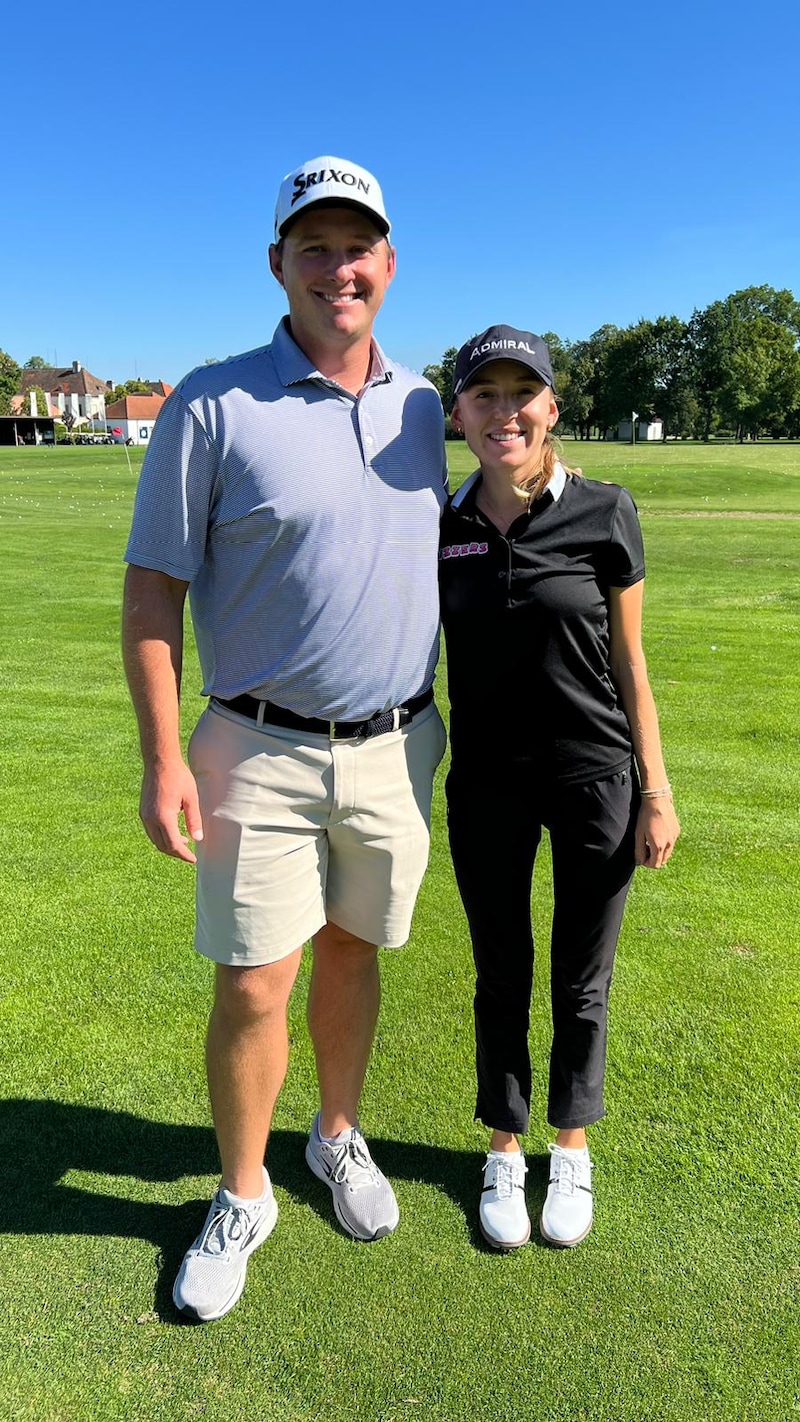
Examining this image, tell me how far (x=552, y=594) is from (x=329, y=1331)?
1767 mm

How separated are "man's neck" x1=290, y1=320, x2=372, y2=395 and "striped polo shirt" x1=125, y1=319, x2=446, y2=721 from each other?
38 mm

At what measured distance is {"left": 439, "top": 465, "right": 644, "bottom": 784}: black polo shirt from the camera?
2.33 m

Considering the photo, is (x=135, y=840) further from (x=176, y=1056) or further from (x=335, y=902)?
(x=335, y=902)

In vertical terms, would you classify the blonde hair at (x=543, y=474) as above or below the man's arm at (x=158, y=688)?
above

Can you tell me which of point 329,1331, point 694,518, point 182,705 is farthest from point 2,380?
point 329,1331

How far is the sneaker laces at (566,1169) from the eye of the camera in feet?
8.44

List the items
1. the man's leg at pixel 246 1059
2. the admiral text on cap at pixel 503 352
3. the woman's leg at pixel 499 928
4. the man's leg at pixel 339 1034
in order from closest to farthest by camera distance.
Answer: the admiral text on cap at pixel 503 352, the man's leg at pixel 246 1059, the woman's leg at pixel 499 928, the man's leg at pixel 339 1034

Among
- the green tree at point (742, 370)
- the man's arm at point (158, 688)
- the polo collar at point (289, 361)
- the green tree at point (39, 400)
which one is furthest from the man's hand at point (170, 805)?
the green tree at point (39, 400)

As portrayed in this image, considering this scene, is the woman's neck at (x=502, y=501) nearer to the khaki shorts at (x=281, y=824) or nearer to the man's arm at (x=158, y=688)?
the khaki shorts at (x=281, y=824)

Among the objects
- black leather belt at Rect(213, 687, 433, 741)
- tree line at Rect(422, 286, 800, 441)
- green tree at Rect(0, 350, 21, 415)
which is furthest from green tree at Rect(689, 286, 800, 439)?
black leather belt at Rect(213, 687, 433, 741)

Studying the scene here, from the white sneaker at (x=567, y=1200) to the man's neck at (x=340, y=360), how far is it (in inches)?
82.8

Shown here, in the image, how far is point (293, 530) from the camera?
7.26 ft

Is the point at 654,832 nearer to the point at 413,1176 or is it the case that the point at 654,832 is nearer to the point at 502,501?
the point at 502,501

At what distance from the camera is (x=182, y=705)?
274 inches
